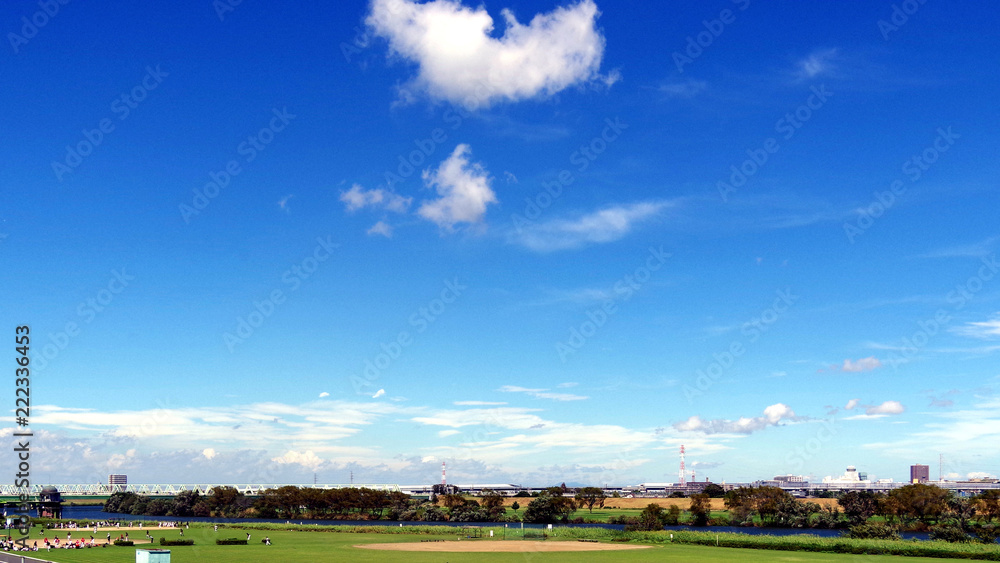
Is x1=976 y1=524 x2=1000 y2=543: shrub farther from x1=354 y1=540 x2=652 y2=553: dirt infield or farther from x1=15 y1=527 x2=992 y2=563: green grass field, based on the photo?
x1=354 y1=540 x2=652 y2=553: dirt infield

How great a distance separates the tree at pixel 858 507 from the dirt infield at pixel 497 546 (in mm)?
72929

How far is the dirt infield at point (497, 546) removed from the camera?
10944cm

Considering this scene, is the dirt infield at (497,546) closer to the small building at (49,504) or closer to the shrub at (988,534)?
the shrub at (988,534)

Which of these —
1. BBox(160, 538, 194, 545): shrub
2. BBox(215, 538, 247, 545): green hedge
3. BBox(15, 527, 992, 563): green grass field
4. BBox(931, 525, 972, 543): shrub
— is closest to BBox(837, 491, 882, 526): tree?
BBox(931, 525, 972, 543): shrub

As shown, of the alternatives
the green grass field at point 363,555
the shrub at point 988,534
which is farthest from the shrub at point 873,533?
the green grass field at point 363,555

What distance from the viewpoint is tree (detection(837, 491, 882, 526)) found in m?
176

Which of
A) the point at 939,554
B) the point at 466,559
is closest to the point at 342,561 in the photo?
the point at 466,559

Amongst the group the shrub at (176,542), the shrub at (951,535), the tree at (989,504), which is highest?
the shrub at (176,542)

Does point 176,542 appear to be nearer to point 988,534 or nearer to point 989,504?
point 988,534

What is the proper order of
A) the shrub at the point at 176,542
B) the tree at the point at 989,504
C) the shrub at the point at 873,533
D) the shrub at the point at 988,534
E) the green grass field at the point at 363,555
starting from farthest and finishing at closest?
the tree at the point at 989,504
the shrub at the point at 873,533
the shrub at the point at 988,534
the shrub at the point at 176,542
the green grass field at the point at 363,555

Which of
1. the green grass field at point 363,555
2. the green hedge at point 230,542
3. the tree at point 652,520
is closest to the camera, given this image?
the green grass field at point 363,555

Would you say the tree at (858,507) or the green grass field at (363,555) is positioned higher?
the green grass field at (363,555)

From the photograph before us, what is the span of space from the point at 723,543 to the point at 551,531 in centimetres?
3176

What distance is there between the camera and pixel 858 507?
18025cm
